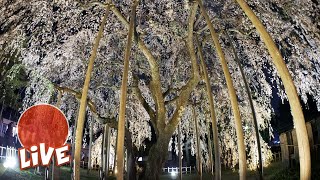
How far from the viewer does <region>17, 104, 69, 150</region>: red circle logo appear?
892cm

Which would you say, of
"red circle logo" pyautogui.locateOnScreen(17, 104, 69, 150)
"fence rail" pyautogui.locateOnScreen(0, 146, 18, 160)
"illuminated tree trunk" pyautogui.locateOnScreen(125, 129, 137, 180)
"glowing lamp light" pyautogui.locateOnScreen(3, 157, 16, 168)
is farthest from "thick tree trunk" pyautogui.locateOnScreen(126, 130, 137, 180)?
"fence rail" pyautogui.locateOnScreen(0, 146, 18, 160)

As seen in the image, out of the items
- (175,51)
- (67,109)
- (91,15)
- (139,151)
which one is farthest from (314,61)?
(67,109)

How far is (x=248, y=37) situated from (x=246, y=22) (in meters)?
0.73

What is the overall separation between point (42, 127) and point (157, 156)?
4.48m

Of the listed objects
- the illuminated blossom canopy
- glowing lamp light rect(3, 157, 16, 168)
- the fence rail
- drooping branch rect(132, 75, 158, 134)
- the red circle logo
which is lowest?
glowing lamp light rect(3, 157, 16, 168)

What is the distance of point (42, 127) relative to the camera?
9180mm

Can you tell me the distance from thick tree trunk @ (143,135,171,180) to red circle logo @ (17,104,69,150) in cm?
363

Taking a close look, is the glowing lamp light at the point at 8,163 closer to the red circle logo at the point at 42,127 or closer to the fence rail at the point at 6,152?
the fence rail at the point at 6,152

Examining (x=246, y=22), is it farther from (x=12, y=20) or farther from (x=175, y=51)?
(x=12, y=20)

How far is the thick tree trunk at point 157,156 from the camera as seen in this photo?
12109 mm

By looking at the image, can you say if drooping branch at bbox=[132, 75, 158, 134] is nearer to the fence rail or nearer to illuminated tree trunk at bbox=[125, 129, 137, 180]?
illuminated tree trunk at bbox=[125, 129, 137, 180]

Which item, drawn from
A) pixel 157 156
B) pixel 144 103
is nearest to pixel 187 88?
pixel 144 103

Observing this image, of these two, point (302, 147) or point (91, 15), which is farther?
point (91, 15)

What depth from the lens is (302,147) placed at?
19.2 feet
